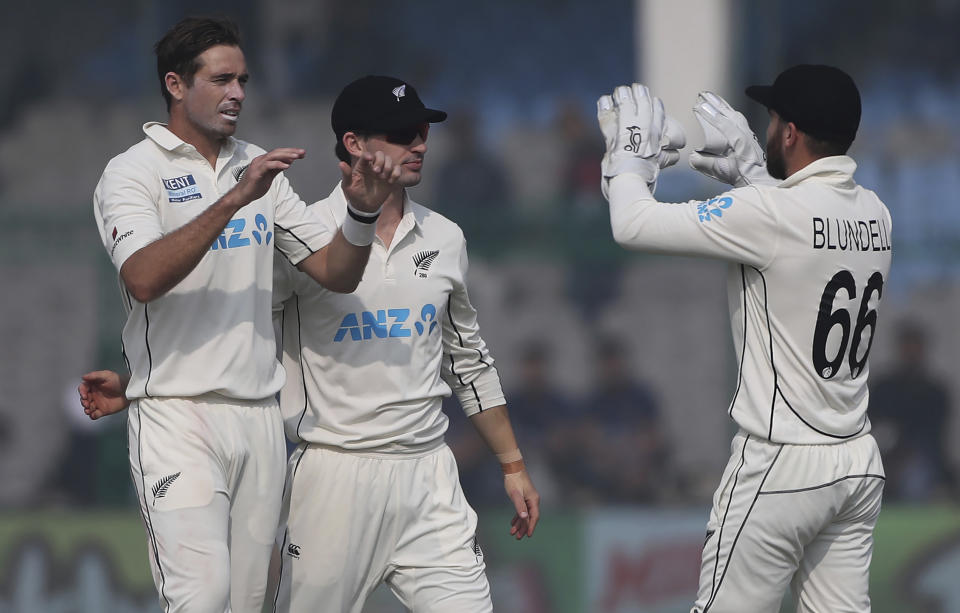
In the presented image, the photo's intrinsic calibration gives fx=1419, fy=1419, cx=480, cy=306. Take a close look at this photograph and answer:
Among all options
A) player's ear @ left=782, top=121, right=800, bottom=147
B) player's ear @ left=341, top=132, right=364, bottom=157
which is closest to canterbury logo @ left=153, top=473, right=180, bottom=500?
player's ear @ left=341, top=132, right=364, bottom=157

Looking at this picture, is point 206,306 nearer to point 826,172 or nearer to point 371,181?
point 371,181

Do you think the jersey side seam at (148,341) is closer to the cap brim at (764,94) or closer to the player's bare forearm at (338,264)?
the player's bare forearm at (338,264)

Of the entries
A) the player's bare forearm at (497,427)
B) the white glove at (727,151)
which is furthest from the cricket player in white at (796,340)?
the player's bare forearm at (497,427)

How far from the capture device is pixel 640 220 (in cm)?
405

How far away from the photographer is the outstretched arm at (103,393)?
4.25 metres

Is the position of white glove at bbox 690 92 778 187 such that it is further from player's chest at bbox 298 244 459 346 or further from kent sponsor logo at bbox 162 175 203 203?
kent sponsor logo at bbox 162 175 203 203

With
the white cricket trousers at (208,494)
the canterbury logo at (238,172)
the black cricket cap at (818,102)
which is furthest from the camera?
the canterbury logo at (238,172)

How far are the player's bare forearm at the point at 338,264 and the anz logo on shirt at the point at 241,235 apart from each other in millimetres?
161

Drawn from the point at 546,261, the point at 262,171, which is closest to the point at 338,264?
the point at 262,171

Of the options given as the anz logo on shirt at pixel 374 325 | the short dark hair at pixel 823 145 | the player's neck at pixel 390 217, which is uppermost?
the short dark hair at pixel 823 145

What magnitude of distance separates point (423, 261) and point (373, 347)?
327 millimetres

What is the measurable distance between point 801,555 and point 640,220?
3.53 feet

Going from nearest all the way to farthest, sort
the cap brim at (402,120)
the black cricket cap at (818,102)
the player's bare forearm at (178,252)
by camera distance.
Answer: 1. the player's bare forearm at (178,252)
2. the black cricket cap at (818,102)
3. the cap brim at (402,120)

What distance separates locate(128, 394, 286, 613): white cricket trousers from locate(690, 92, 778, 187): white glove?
1.57m
